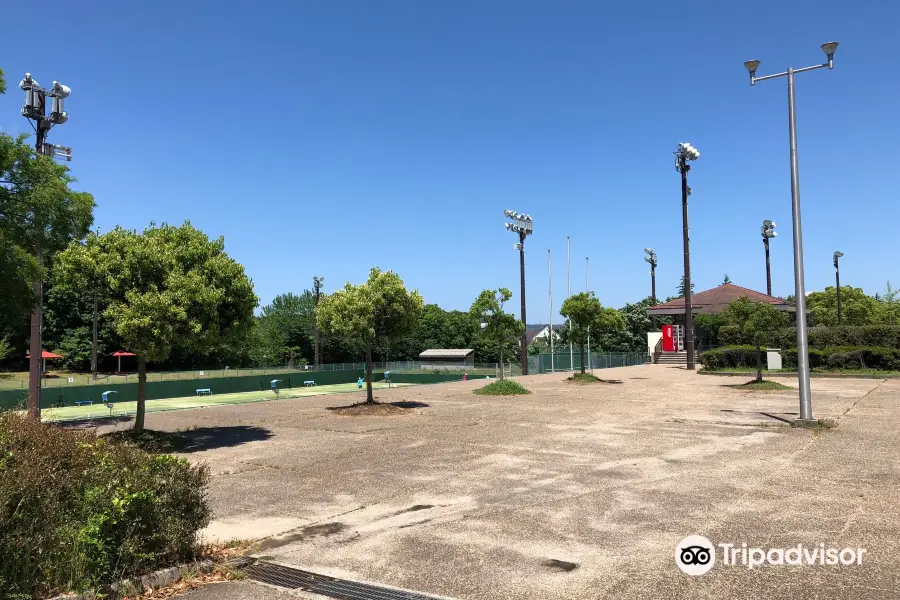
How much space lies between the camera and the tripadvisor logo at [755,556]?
227 inches

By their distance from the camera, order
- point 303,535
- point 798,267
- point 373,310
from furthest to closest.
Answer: point 373,310, point 798,267, point 303,535

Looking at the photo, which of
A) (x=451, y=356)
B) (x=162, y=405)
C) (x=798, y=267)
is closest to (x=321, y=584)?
(x=798, y=267)

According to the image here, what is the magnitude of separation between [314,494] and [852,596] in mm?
6606

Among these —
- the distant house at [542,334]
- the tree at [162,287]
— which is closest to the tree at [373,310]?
the tree at [162,287]

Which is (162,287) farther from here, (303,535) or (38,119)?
(303,535)

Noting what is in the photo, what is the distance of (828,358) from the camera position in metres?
33.9

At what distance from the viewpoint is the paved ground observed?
558 cm

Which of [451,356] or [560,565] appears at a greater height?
[451,356]

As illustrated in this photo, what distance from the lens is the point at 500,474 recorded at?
33.4ft

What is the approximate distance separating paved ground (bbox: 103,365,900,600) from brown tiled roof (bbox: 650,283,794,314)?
123 feet

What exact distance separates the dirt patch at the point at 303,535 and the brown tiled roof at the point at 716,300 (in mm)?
50098

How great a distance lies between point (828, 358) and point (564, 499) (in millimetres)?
31746

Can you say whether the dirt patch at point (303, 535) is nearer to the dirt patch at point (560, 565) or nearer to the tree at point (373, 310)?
the dirt patch at point (560, 565)

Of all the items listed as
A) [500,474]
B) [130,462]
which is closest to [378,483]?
[500,474]
